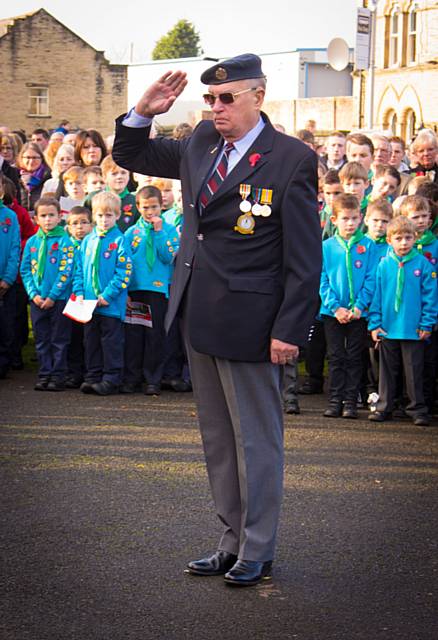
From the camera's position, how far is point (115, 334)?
10320mm

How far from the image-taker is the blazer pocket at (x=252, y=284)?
531 cm

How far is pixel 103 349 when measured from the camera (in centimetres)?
1031

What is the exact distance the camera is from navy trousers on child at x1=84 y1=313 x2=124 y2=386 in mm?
10273

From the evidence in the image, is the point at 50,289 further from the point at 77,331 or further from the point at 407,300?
the point at 407,300

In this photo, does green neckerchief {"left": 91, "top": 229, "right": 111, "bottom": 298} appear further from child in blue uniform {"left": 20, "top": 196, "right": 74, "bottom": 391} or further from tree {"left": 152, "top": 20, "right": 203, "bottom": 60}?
tree {"left": 152, "top": 20, "right": 203, "bottom": 60}

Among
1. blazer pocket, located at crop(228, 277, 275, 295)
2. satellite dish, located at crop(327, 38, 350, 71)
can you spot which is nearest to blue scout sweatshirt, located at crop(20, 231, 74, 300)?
blazer pocket, located at crop(228, 277, 275, 295)

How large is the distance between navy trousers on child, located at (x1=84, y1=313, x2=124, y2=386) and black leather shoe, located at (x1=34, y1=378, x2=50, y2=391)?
35 cm

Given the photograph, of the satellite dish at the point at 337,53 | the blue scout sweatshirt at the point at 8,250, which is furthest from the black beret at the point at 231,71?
the satellite dish at the point at 337,53

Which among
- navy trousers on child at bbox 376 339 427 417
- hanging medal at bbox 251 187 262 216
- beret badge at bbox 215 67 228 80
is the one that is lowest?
navy trousers on child at bbox 376 339 427 417

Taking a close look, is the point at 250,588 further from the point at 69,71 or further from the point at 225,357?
the point at 69,71

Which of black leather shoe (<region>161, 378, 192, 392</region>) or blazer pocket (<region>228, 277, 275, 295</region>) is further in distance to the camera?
black leather shoe (<region>161, 378, 192, 392</region>)

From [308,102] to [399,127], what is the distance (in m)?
7.67

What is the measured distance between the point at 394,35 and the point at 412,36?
103 centimetres

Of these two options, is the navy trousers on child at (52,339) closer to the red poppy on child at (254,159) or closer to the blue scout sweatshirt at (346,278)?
the blue scout sweatshirt at (346,278)
